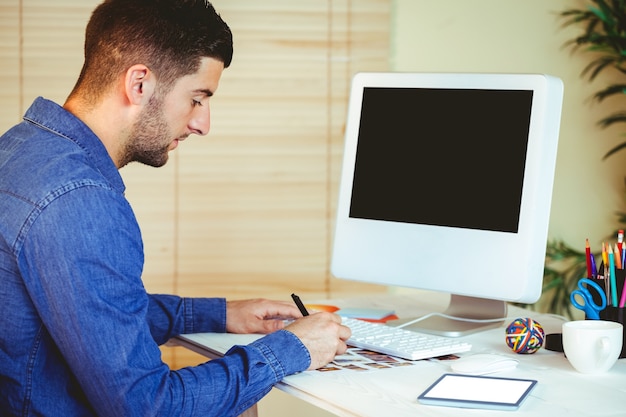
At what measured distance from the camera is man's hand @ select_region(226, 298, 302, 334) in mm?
1777

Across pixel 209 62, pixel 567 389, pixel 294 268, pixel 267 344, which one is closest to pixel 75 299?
pixel 267 344

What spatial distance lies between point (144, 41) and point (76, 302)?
466 mm

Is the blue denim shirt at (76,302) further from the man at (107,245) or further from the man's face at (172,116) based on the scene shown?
the man's face at (172,116)

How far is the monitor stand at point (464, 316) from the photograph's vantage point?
181 centimetres

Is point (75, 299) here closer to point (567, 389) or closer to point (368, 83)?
point (567, 389)

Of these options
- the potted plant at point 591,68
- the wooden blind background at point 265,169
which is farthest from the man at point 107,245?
the potted plant at point 591,68

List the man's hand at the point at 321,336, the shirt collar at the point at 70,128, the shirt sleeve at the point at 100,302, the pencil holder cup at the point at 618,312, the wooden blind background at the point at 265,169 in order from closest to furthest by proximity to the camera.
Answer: the shirt sleeve at the point at 100,302, the shirt collar at the point at 70,128, the man's hand at the point at 321,336, the pencil holder cup at the point at 618,312, the wooden blind background at the point at 265,169

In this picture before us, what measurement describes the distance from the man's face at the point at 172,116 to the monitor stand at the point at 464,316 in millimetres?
644

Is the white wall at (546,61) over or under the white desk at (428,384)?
over

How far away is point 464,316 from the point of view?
1.90m

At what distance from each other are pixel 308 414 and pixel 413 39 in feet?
4.91

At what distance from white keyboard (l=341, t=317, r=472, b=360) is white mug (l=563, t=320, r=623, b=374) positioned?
0.64ft

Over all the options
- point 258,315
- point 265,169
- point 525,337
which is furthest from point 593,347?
point 265,169

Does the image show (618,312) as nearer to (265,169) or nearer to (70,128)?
(70,128)
